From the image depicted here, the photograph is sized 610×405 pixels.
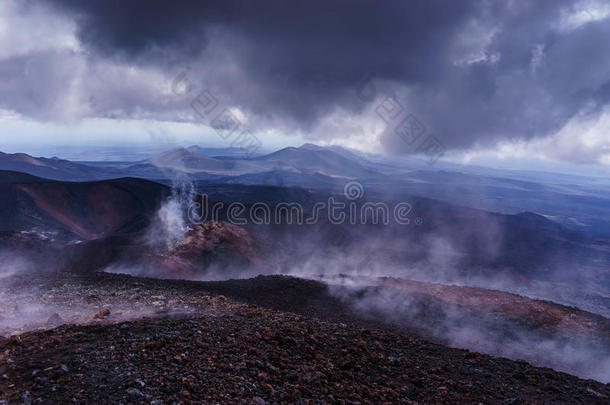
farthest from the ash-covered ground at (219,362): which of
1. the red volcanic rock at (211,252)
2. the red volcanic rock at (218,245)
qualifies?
the red volcanic rock at (218,245)

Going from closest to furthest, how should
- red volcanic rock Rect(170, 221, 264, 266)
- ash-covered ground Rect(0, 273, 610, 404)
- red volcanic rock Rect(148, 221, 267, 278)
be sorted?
ash-covered ground Rect(0, 273, 610, 404), red volcanic rock Rect(148, 221, 267, 278), red volcanic rock Rect(170, 221, 264, 266)

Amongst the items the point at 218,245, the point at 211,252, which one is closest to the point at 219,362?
the point at 211,252

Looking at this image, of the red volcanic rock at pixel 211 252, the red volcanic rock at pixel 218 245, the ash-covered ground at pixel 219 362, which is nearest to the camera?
the ash-covered ground at pixel 219 362

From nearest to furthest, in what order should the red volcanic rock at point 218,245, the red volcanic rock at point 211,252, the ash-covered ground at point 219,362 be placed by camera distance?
the ash-covered ground at point 219,362 → the red volcanic rock at point 211,252 → the red volcanic rock at point 218,245

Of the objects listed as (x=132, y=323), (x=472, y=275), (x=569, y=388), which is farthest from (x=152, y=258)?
(x=472, y=275)

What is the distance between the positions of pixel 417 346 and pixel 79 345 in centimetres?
774

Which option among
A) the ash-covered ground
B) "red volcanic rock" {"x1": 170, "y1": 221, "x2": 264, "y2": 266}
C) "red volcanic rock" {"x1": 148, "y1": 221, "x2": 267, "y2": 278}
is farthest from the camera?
"red volcanic rock" {"x1": 170, "y1": 221, "x2": 264, "y2": 266}

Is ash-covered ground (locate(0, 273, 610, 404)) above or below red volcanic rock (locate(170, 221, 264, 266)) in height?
above

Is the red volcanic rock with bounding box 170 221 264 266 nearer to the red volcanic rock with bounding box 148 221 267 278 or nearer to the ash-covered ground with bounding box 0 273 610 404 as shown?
the red volcanic rock with bounding box 148 221 267 278

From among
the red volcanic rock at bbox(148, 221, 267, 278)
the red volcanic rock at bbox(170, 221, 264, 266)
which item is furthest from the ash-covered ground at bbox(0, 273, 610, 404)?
the red volcanic rock at bbox(170, 221, 264, 266)

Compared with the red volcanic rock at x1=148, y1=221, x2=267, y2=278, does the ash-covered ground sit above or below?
above

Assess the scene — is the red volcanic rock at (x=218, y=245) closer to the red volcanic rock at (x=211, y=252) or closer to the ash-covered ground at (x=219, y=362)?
the red volcanic rock at (x=211, y=252)

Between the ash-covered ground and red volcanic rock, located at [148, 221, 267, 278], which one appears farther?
red volcanic rock, located at [148, 221, 267, 278]

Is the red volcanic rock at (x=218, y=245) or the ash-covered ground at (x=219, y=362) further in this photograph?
the red volcanic rock at (x=218, y=245)
